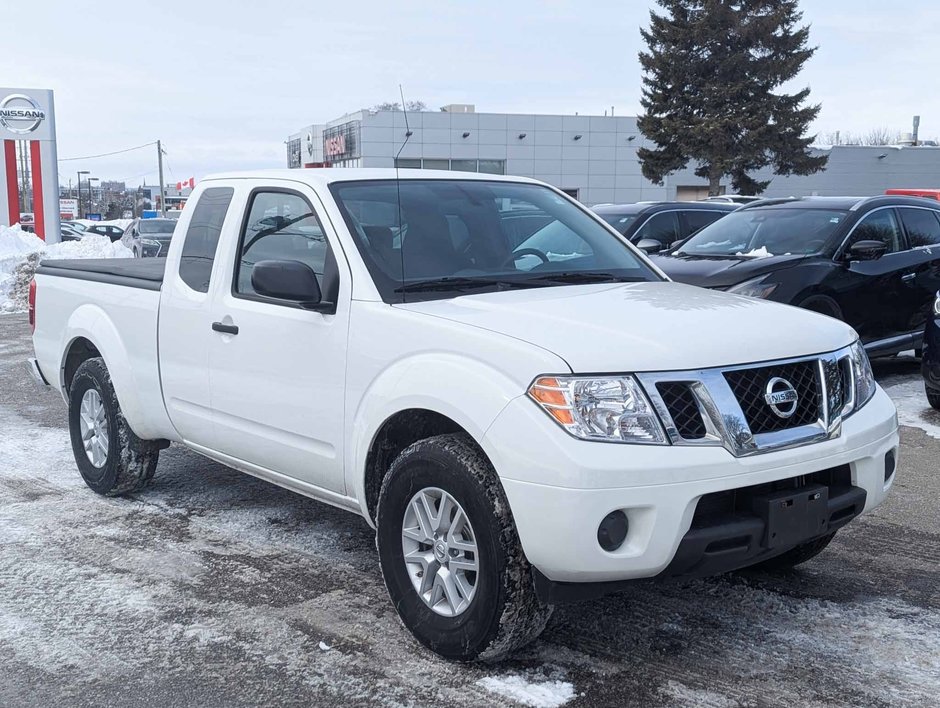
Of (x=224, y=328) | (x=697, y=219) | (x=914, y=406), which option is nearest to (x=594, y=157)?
(x=697, y=219)

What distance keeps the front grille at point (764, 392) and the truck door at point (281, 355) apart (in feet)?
5.24

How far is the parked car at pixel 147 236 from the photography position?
25.2 meters

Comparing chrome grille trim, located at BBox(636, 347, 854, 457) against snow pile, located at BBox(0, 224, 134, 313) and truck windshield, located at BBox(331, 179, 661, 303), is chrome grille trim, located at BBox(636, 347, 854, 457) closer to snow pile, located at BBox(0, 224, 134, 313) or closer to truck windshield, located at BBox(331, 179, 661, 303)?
truck windshield, located at BBox(331, 179, 661, 303)

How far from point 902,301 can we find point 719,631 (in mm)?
6277

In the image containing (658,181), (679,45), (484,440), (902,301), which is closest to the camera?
(484,440)

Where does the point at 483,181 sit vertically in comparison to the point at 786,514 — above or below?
above

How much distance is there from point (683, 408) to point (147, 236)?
83.2ft

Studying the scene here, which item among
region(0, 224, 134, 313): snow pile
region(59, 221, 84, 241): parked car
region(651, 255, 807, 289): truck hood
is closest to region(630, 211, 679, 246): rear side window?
region(651, 255, 807, 289): truck hood

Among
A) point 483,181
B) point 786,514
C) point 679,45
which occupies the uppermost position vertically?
point 679,45

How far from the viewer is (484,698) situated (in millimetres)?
3420

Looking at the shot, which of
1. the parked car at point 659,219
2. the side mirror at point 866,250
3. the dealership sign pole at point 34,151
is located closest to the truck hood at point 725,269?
the side mirror at point 866,250

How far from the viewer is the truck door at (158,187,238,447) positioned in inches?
195

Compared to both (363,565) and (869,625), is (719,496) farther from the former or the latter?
(363,565)

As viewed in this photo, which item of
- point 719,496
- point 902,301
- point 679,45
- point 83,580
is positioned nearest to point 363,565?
point 83,580
